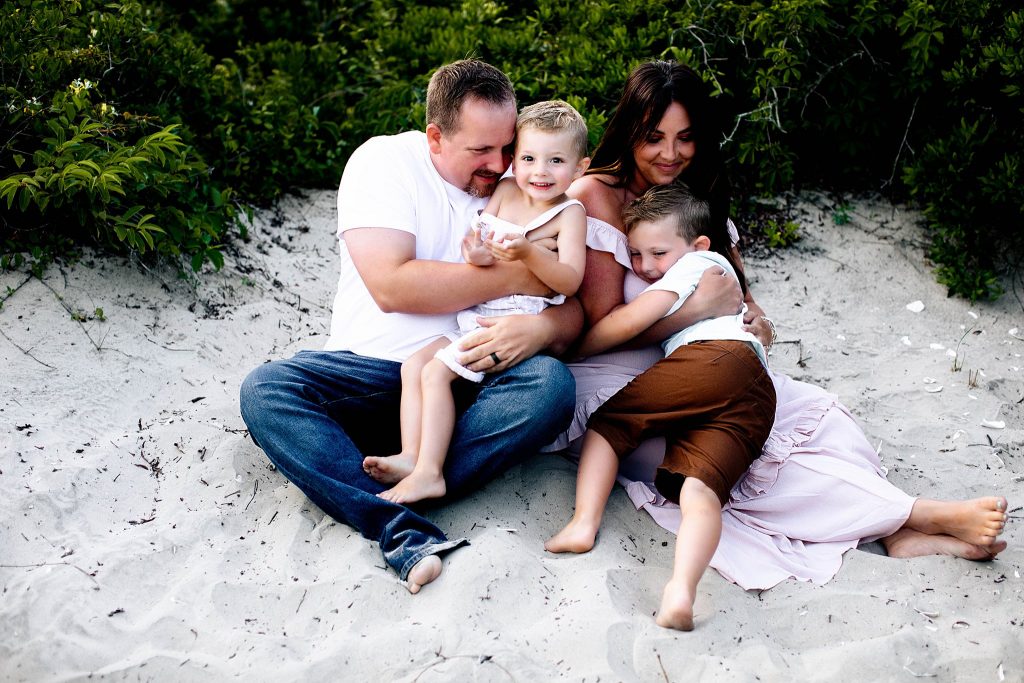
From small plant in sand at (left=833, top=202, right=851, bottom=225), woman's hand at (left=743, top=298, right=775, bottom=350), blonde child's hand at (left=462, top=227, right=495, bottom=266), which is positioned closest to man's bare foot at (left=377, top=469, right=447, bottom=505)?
blonde child's hand at (left=462, top=227, right=495, bottom=266)

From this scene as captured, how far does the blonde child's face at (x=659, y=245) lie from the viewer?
10.5 ft

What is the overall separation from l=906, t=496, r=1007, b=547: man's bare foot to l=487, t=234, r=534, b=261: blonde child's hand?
1.50 metres

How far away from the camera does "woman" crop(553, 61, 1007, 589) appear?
113 inches

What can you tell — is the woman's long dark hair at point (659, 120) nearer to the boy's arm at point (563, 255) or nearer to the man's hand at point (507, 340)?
the boy's arm at point (563, 255)

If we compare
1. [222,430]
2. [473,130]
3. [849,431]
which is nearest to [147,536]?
[222,430]

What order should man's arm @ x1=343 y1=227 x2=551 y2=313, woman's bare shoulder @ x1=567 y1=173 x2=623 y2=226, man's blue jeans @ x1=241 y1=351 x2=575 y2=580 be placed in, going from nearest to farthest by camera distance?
man's blue jeans @ x1=241 y1=351 x2=575 y2=580 → man's arm @ x1=343 y1=227 x2=551 y2=313 → woman's bare shoulder @ x1=567 y1=173 x2=623 y2=226

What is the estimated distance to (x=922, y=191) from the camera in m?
4.80

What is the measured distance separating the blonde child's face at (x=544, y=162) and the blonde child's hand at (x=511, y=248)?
0.83 ft

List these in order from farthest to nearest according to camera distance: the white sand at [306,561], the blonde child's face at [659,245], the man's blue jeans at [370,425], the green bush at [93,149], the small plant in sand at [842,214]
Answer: the small plant in sand at [842,214] → the green bush at [93,149] → the blonde child's face at [659,245] → the man's blue jeans at [370,425] → the white sand at [306,561]

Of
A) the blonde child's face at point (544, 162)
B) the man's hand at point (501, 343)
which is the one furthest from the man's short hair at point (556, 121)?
the man's hand at point (501, 343)

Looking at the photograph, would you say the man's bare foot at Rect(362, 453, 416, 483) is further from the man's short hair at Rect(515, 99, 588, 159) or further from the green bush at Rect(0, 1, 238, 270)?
the green bush at Rect(0, 1, 238, 270)

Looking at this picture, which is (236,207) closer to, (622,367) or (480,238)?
(480,238)

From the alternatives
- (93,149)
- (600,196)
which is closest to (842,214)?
(600,196)

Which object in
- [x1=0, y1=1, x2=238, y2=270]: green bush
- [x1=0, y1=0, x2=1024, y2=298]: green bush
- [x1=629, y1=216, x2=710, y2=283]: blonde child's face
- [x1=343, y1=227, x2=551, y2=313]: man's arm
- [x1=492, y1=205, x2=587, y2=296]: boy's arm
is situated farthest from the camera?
[x1=0, y1=0, x2=1024, y2=298]: green bush
